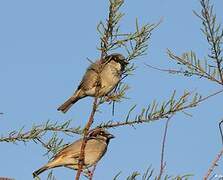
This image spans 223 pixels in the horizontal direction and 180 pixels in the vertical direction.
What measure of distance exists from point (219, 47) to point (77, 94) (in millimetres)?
6291

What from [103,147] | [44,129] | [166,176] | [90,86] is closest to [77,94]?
[90,86]

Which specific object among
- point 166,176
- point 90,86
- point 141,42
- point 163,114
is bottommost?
point 166,176

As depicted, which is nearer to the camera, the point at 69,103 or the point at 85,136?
the point at 85,136

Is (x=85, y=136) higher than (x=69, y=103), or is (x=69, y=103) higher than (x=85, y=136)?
(x=69, y=103)

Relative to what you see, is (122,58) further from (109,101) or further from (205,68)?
(205,68)

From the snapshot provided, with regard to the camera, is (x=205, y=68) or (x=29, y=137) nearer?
(x=205, y=68)

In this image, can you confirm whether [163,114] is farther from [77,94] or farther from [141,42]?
[77,94]

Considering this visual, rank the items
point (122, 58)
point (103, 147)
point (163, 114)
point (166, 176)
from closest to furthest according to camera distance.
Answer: point (166, 176) → point (163, 114) → point (122, 58) → point (103, 147)

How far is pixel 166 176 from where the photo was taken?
8.40 feet

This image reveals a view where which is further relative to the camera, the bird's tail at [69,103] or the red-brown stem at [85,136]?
the bird's tail at [69,103]

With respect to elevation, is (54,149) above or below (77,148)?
below

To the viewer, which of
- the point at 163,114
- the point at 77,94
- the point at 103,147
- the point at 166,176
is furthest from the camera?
the point at 77,94

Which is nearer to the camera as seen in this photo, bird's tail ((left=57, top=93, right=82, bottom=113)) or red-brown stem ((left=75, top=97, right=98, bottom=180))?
red-brown stem ((left=75, top=97, right=98, bottom=180))

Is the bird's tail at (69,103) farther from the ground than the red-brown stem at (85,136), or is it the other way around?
the bird's tail at (69,103)
